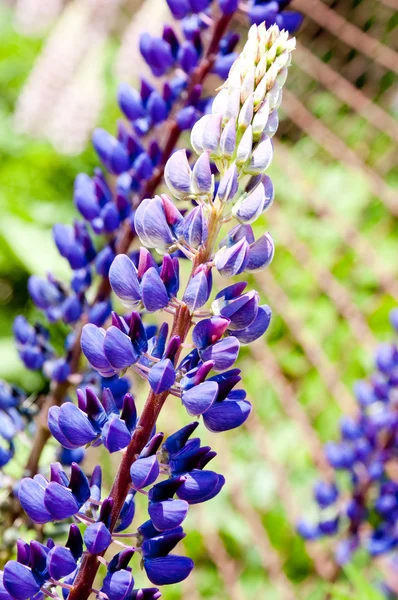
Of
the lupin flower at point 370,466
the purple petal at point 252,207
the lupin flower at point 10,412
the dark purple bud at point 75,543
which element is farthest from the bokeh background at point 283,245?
the purple petal at point 252,207

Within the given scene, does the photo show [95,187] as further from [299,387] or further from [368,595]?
[299,387]

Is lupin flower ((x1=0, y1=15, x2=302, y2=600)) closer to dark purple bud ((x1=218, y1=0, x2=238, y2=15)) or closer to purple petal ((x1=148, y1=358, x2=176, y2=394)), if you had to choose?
purple petal ((x1=148, y1=358, x2=176, y2=394))

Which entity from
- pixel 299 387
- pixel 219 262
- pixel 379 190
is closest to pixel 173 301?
pixel 219 262

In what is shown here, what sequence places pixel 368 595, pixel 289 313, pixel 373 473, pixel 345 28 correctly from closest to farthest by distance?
pixel 368 595 < pixel 373 473 < pixel 289 313 < pixel 345 28

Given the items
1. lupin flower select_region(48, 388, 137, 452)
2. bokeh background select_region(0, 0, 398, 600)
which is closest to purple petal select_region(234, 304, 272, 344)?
lupin flower select_region(48, 388, 137, 452)

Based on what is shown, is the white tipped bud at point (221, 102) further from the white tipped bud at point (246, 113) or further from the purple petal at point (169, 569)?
the purple petal at point (169, 569)
